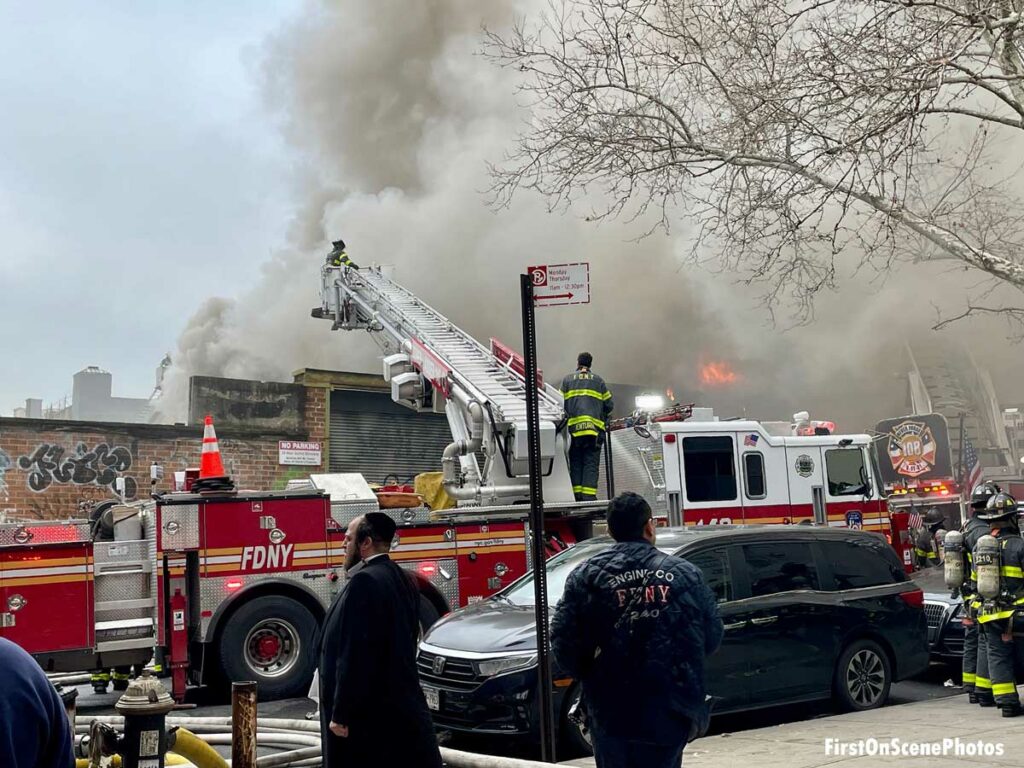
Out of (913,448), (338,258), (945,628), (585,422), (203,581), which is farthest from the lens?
(913,448)

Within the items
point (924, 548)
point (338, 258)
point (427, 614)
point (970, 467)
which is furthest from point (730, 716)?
point (970, 467)

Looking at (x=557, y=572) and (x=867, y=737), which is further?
(x=557, y=572)

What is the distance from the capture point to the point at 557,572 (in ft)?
23.9

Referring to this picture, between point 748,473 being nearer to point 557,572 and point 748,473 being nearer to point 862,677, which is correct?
point 862,677

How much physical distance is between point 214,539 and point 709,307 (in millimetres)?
13851

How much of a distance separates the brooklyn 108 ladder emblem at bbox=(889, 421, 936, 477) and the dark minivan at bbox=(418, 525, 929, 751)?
15.3 metres

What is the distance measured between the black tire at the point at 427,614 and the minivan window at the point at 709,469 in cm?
284

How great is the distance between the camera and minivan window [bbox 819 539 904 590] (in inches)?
295

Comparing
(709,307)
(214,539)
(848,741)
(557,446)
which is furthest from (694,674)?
(709,307)

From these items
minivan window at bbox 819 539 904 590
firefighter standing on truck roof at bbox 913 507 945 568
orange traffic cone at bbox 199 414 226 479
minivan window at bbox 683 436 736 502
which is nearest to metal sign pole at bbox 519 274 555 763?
minivan window at bbox 819 539 904 590

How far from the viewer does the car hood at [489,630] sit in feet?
20.5

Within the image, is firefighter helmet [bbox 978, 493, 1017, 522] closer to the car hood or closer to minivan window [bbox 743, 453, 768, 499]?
the car hood

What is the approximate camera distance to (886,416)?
27.7 m

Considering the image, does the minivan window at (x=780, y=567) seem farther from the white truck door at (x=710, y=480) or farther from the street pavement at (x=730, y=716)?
the white truck door at (x=710, y=480)
